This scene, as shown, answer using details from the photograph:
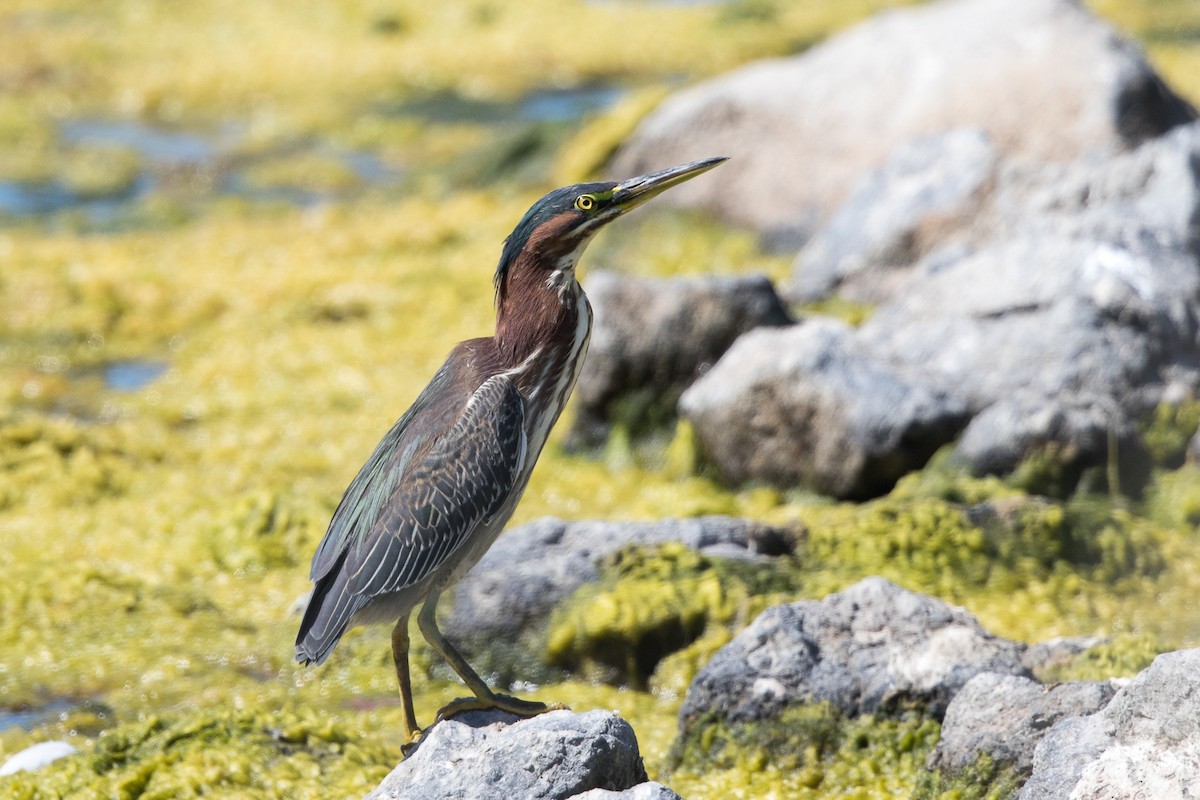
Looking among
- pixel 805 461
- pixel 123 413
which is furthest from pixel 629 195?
pixel 123 413

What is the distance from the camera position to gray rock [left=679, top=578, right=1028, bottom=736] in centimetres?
468

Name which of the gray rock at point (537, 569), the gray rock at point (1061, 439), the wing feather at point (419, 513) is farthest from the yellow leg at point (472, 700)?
the gray rock at point (1061, 439)

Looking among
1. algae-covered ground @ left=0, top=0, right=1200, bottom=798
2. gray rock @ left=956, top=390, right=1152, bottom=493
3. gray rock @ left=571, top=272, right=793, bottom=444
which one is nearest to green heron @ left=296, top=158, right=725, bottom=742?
algae-covered ground @ left=0, top=0, right=1200, bottom=798

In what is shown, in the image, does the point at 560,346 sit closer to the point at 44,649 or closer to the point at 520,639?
the point at 520,639

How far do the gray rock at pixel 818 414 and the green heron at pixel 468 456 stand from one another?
98.2 inches

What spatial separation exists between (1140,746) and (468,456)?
2.06m

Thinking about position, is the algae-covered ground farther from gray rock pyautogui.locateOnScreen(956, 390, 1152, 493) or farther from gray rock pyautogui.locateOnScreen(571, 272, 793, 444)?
gray rock pyautogui.locateOnScreen(571, 272, 793, 444)

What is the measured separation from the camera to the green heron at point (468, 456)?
14.2ft

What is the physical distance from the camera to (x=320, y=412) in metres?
9.22

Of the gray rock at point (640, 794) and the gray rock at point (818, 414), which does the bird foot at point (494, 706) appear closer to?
the gray rock at point (640, 794)

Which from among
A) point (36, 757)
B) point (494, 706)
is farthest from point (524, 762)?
point (36, 757)

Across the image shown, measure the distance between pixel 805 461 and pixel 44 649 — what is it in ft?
12.0

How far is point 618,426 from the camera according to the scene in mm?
8102

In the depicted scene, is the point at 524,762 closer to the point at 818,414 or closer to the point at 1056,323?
the point at 818,414
